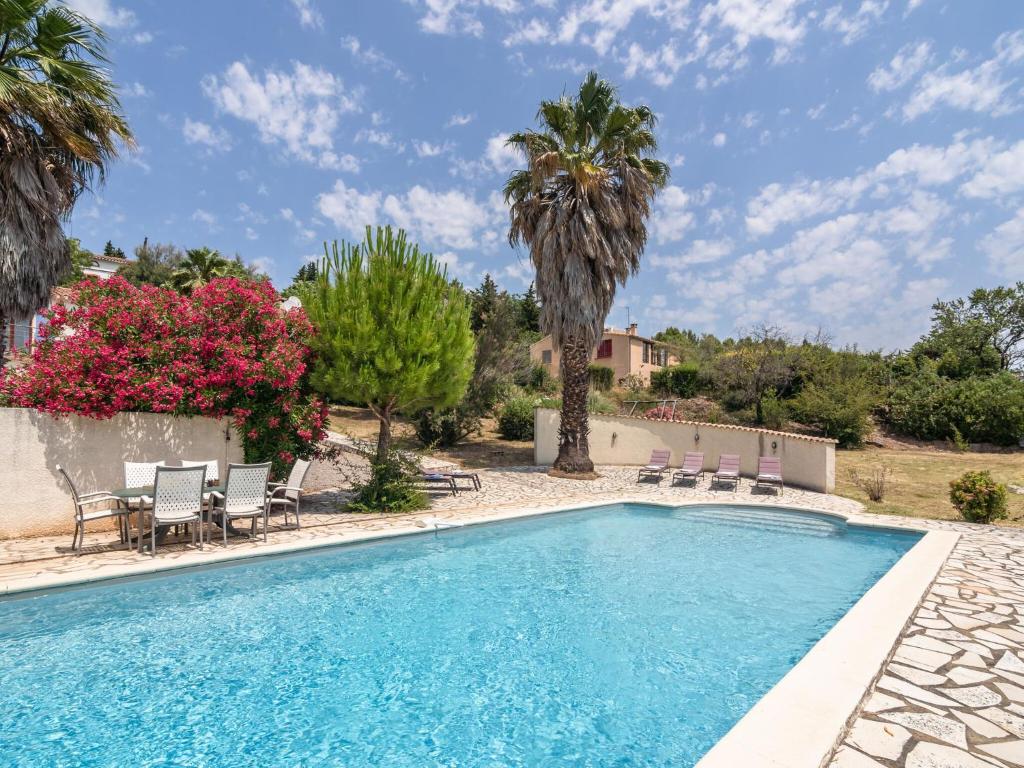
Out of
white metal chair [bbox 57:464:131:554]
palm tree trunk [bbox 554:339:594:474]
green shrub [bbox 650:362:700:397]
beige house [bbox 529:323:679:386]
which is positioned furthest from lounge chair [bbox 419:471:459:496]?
beige house [bbox 529:323:679:386]

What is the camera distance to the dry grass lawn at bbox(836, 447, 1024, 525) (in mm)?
13721

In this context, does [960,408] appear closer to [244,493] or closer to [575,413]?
[575,413]

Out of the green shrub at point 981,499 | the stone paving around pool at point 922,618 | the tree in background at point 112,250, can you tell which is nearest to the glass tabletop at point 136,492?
the stone paving around pool at point 922,618

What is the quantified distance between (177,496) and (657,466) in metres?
14.9

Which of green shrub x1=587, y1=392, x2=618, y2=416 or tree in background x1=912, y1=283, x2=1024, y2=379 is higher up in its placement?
tree in background x1=912, y1=283, x2=1024, y2=379

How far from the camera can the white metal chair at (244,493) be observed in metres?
7.91

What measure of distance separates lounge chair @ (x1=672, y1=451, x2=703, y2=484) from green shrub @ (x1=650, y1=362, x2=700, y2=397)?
16.3 meters

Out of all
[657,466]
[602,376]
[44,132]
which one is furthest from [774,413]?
[44,132]

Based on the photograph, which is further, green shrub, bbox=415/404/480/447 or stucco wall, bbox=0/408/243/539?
green shrub, bbox=415/404/480/447

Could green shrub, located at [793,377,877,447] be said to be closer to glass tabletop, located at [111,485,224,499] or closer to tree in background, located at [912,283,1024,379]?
tree in background, located at [912,283,1024,379]

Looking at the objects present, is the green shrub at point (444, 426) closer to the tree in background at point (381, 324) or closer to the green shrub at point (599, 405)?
the green shrub at point (599, 405)

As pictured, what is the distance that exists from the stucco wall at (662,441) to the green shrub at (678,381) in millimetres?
13868

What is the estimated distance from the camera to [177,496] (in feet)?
24.2

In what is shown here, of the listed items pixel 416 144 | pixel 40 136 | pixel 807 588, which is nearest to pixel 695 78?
pixel 416 144
